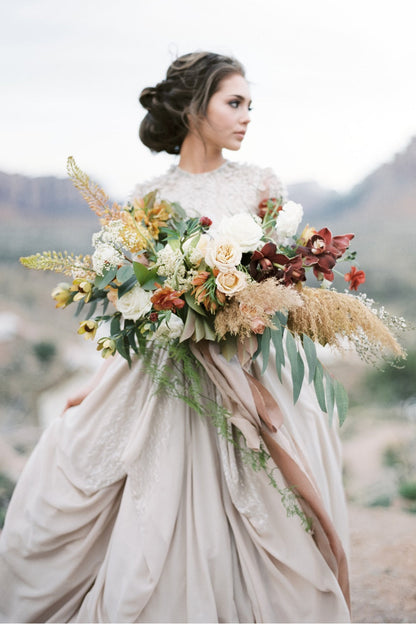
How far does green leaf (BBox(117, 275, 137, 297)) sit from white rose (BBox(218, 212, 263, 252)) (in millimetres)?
281

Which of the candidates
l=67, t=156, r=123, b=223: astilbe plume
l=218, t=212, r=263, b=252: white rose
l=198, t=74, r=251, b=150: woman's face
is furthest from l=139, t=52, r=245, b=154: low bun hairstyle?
l=218, t=212, r=263, b=252: white rose

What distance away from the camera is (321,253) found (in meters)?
1.55

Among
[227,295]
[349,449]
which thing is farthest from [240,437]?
[349,449]

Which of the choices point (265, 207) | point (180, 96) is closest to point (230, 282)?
point (265, 207)

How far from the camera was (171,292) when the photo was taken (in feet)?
4.74

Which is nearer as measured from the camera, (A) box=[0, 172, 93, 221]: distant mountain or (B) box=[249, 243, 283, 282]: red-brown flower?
(B) box=[249, 243, 283, 282]: red-brown flower

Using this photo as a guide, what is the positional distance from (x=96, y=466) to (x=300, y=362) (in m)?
0.74

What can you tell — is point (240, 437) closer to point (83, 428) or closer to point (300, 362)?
point (300, 362)

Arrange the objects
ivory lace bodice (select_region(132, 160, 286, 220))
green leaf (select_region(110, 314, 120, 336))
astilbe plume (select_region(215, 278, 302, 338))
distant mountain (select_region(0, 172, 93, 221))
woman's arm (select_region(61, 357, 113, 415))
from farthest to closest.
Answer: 1. distant mountain (select_region(0, 172, 93, 221))
2. ivory lace bodice (select_region(132, 160, 286, 220))
3. woman's arm (select_region(61, 357, 113, 415))
4. green leaf (select_region(110, 314, 120, 336))
5. astilbe plume (select_region(215, 278, 302, 338))

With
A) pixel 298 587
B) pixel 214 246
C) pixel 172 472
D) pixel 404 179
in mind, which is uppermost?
pixel 404 179

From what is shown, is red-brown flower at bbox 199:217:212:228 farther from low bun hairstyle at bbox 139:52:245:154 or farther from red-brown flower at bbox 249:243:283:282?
low bun hairstyle at bbox 139:52:245:154

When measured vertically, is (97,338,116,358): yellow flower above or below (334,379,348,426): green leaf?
above

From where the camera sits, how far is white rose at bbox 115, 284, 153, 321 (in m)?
1.52

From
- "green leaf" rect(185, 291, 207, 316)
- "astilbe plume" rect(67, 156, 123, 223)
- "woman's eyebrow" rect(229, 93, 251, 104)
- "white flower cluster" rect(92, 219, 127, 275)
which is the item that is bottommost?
"green leaf" rect(185, 291, 207, 316)
